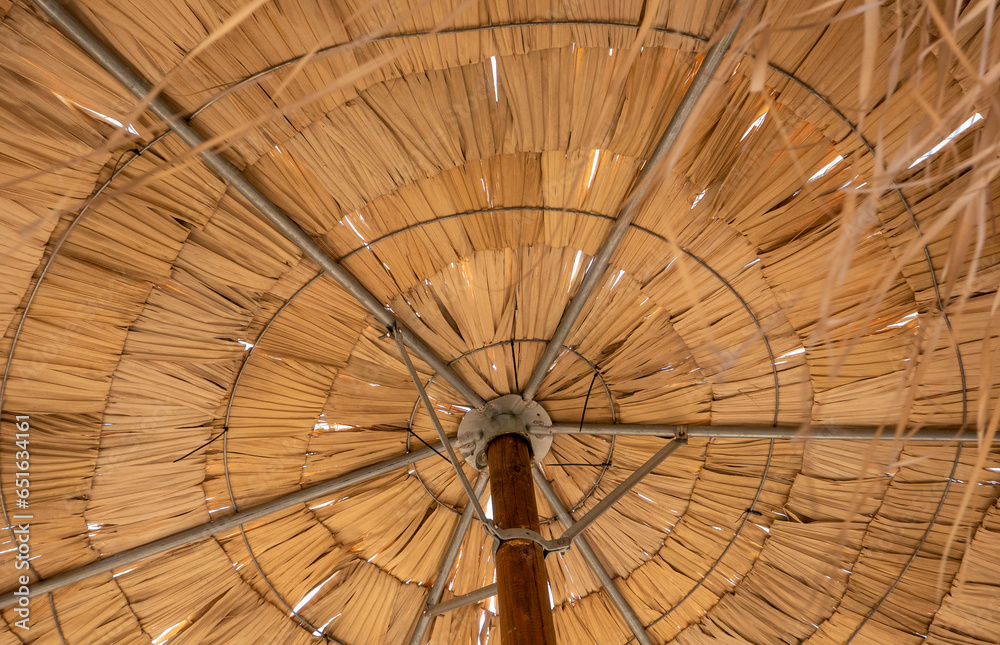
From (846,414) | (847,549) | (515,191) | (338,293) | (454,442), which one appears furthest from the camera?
(454,442)

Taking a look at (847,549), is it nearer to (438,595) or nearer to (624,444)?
(624,444)

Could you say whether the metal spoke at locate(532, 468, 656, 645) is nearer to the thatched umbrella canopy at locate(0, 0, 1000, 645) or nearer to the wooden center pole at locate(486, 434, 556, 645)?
the thatched umbrella canopy at locate(0, 0, 1000, 645)

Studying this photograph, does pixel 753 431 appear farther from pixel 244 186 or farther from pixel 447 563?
pixel 244 186

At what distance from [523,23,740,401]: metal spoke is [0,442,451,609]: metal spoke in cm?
88

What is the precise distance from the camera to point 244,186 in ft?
9.28

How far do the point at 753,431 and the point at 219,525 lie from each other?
9.44 ft

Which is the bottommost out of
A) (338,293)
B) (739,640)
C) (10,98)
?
(739,640)


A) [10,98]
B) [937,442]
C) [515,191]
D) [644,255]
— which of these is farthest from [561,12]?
[937,442]

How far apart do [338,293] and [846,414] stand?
2.70 meters

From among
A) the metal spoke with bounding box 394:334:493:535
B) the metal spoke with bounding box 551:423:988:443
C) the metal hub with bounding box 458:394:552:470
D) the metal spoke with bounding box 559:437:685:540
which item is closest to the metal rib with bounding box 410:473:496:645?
the metal hub with bounding box 458:394:552:470

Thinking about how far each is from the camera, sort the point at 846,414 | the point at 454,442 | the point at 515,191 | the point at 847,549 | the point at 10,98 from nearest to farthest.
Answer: the point at 10,98 → the point at 515,191 → the point at 846,414 → the point at 847,549 → the point at 454,442

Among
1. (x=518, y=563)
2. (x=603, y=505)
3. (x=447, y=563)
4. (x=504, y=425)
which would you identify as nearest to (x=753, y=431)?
(x=603, y=505)

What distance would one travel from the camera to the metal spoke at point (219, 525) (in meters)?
3.38

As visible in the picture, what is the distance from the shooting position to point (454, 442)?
4.12m
